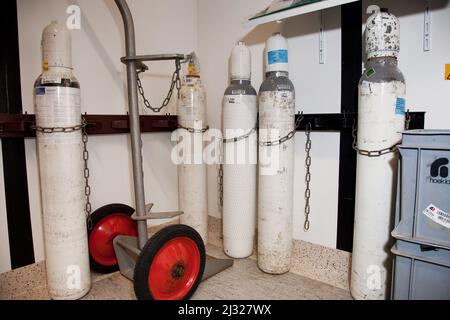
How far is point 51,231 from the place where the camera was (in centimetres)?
154

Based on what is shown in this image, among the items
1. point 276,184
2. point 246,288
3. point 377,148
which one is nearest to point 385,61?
point 377,148

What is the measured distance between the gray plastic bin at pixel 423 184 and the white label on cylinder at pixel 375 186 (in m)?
0.14

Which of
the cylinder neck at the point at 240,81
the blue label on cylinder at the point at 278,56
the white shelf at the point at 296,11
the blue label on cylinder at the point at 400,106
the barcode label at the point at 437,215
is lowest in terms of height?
the barcode label at the point at 437,215

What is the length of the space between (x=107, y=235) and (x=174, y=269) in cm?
58

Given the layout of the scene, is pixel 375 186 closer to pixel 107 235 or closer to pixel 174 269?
pixel 174 269

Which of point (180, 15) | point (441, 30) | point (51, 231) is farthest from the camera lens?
point (180, 15)

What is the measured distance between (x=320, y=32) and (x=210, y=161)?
3.98ft

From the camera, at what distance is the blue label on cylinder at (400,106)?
140 centimetres

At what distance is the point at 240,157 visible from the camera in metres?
2.00

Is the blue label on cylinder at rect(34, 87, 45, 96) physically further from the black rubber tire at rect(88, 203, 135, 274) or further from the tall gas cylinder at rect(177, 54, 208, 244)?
the tall gas cylinder at rect(177, 54, 208, 244)

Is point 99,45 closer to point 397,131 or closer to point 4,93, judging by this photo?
point 4,93

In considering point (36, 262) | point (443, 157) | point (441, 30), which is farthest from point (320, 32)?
point (36, 262)

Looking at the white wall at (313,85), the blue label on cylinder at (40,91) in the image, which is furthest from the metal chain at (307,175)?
the blue label on cylinder at (40,91)

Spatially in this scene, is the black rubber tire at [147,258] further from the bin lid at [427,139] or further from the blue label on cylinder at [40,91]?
the bin lid at [427,139]
